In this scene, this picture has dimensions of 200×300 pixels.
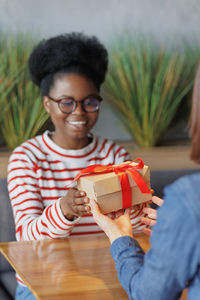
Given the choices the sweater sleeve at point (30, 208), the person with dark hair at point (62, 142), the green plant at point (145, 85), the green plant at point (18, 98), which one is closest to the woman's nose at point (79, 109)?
the person with dark hair at point (62, 142)

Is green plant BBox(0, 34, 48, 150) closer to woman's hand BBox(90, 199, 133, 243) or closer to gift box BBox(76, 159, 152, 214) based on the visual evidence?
gift box BBox(76, 159, 152, 214)

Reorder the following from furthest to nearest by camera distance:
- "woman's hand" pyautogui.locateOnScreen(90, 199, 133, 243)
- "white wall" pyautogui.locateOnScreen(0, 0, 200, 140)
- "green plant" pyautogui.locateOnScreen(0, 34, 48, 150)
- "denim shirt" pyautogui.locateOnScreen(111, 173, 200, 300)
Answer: "white wall" pyautogui.locateOnScreen(0, 0, 200, 140) → "green plant" pyautogui.locateOnScreen(0, 34, 48, 150) → "woman's hand" pyautogui.locateOnScreen(90, 199, 133, 243) → "denim shirt" pyautogui.locateOnScreen(111, 173, 200, 300)

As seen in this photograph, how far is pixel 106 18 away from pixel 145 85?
1.76 ft

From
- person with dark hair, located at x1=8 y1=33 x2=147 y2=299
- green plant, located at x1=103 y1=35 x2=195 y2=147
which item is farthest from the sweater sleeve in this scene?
green plant, located at x1=103 y1=35 x2=195 y2=147

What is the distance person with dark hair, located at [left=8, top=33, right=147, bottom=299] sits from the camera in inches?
69.5

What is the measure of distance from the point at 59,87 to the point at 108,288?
954 millimetres

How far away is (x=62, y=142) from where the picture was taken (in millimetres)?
1955

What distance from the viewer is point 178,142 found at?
310 centimetres

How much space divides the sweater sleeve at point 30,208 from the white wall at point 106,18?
120cm

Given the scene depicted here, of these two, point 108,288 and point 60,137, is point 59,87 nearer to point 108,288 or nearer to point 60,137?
point 60,137

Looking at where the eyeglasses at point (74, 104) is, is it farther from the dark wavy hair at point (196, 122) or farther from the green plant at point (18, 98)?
the dark wavy hair at point (196, 122)

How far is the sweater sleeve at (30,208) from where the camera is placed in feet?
5.13

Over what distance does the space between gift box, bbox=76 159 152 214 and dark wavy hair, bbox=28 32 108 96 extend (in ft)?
2.04

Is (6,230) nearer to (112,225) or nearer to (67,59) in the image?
(67,59)
